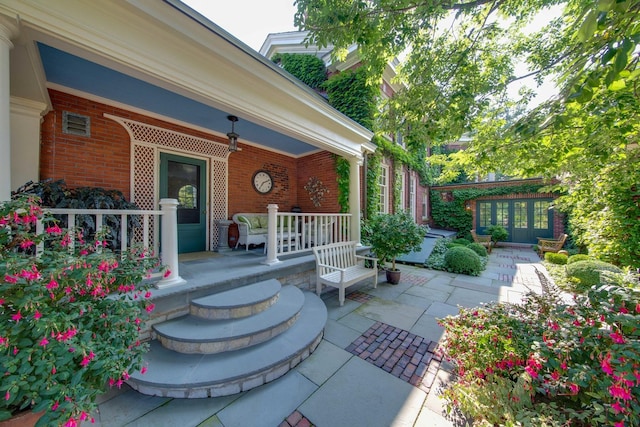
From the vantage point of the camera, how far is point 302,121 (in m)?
4.18

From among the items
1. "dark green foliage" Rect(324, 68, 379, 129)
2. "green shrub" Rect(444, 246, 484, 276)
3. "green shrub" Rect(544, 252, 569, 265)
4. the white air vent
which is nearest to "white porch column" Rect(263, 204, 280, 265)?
the white air vent

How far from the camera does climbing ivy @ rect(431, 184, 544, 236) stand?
12.4 m

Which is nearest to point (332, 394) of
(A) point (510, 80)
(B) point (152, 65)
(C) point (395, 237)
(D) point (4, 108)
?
(C) point (395, 237)

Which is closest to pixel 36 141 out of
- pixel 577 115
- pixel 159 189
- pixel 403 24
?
pixel 159 189

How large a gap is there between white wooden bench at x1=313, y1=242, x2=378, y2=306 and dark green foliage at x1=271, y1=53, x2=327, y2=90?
585 centimetres

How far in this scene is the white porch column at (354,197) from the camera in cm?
577

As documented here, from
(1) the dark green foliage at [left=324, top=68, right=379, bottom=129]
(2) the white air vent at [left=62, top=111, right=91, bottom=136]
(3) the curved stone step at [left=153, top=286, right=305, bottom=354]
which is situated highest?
(1) the dark green foliage at [left=324, top=68, right=379, bottom=129]

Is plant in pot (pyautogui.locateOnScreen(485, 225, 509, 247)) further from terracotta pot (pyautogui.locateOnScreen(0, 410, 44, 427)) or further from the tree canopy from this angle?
terracotta pot (pyautogui.locateOnScreen(0, 410, 44, 427))

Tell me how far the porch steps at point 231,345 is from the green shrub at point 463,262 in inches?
200

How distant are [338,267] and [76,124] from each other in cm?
540

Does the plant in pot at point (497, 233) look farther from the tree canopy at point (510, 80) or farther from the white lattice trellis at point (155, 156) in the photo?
the white lattice trellis at point (155, 156)

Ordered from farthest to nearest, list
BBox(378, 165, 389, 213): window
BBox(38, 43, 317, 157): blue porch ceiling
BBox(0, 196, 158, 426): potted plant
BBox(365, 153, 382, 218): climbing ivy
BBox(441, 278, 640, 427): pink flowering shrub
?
BBox(378, 165, 389, 213): window, BBox(365, 153, 382, 218): climbing ivy, BBox(38, 43, 317, 157): blue porch ceiling, BBox(441, 278, 640, 427): pink flowering shrub, BBox(0, 196, 158, 426): potted plant

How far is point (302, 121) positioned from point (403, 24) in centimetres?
204

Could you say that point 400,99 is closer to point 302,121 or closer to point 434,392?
point 302,121
